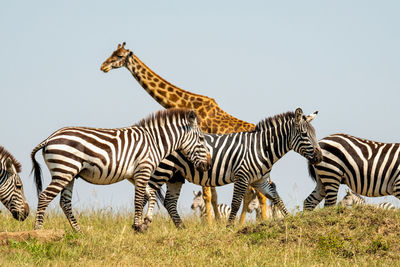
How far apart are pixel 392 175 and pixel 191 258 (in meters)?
5.38

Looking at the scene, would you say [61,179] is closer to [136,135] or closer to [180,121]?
[136,135]

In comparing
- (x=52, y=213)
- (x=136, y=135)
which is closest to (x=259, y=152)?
(x=136, y=135)

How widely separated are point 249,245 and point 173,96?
6964 mm

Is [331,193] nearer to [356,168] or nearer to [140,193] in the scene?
[356,168]

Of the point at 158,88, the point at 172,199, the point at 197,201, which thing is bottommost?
the point at 197,201

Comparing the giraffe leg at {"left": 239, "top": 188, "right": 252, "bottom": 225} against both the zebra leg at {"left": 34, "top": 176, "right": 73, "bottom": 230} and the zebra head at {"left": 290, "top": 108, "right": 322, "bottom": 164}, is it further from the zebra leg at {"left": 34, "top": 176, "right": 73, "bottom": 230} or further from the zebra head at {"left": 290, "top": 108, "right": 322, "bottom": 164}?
the zebra leg at {"left": 34, "top": 176, "right": 73, "bottom": 230}

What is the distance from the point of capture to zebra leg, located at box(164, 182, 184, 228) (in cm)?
1351

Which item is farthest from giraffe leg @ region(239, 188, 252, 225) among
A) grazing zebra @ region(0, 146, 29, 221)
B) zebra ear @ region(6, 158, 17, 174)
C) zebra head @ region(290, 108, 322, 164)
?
zebra ear @ region(6, 158, 17, 174)

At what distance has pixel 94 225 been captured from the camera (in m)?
13.2

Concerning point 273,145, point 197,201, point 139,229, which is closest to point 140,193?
point 139,229

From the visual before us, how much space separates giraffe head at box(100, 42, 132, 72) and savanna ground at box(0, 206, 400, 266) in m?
5.72

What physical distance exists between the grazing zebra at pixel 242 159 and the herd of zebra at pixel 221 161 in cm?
2

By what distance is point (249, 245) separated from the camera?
420 inches

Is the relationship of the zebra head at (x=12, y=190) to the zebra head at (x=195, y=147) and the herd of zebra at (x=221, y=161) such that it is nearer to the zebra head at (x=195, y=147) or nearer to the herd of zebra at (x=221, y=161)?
the herd of zebra at (x=221, y=161)
